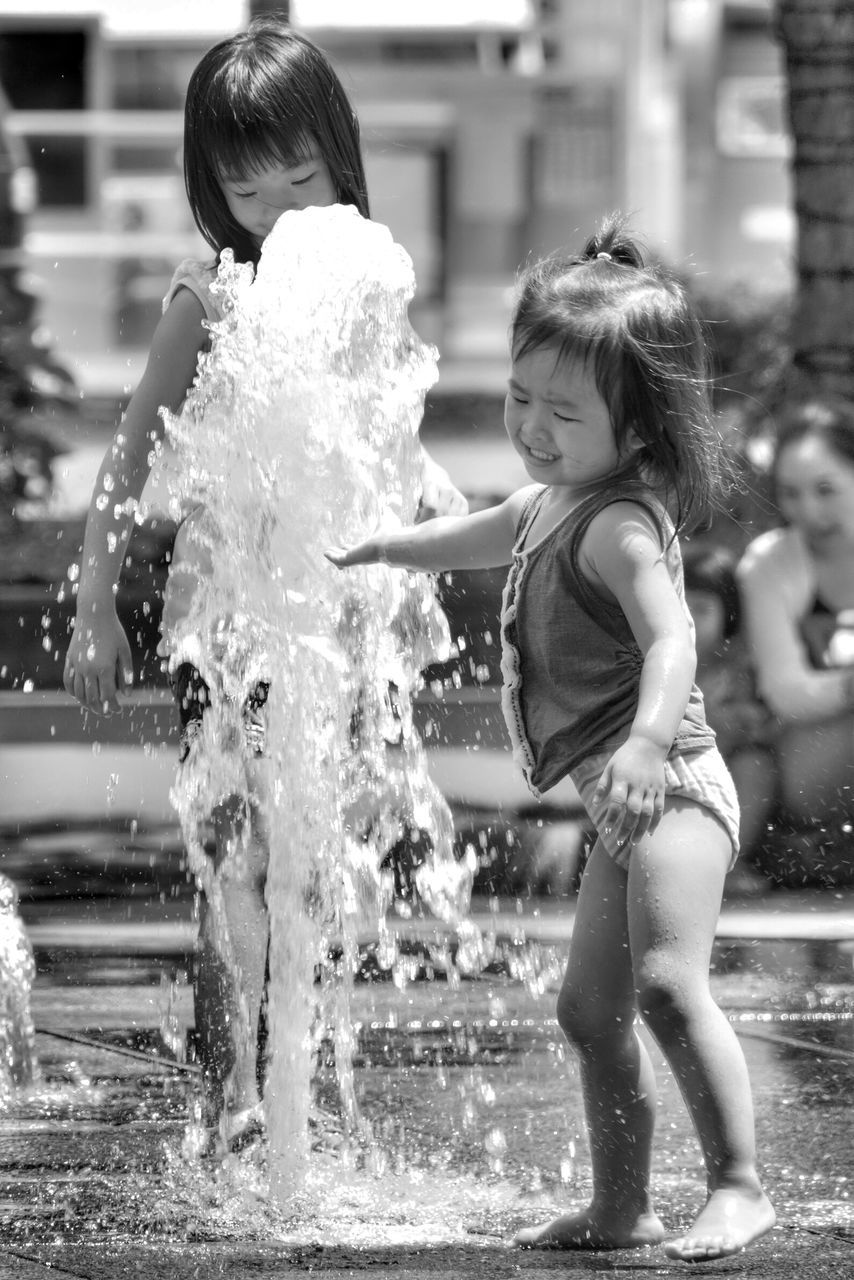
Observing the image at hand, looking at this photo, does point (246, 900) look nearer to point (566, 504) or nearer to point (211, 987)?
point (211, 987)

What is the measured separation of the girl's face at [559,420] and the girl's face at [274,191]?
23.9 inches

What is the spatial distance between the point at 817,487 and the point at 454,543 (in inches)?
91.4

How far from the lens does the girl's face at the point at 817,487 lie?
5008mm

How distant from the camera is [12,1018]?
347cm

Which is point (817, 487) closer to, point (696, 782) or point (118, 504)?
point (118, 504)

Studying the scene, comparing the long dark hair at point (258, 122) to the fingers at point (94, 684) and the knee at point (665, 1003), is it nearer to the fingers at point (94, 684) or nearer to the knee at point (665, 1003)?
the fingers at point (94, 684)

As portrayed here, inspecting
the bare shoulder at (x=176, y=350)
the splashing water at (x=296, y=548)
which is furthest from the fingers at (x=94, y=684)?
the bare shoulder at (x=176, y=350)

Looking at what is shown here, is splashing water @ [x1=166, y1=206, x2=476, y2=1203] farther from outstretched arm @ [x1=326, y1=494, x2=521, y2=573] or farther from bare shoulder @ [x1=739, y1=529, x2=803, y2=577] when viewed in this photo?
bare shoulder @ [x1=739, y1=529, x2=803, y2=577]

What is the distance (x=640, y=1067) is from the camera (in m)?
2.72

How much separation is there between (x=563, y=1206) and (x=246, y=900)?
653mm

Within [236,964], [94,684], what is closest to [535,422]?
[94,684]

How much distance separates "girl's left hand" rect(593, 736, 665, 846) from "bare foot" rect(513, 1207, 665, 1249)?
20.3 inches

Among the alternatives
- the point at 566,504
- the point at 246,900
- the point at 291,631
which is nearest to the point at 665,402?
the point at 566,504

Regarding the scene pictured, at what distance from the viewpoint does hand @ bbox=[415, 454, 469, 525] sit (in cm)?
331
